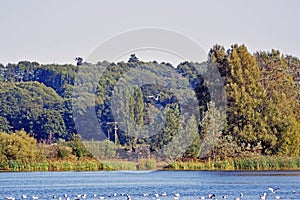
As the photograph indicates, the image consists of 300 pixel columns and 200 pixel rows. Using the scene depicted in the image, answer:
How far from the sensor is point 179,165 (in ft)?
195

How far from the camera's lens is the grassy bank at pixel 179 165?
5919cm

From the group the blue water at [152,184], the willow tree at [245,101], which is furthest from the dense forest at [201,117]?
the blue water at [152,184]

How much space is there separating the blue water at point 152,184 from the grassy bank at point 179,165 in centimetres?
178

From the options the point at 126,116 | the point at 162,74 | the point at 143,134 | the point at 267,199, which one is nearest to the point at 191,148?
the point at 143,134

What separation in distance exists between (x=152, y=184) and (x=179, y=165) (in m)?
12.7

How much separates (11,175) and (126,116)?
23646 millimetres

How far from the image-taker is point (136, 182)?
49000 millimetres

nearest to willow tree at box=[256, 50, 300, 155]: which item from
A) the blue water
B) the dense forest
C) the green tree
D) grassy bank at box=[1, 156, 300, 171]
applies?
the dense forest

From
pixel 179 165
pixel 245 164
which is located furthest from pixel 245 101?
pixel 179 165

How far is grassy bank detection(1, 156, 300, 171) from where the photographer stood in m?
59.2

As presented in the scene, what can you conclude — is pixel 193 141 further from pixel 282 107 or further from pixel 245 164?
pixel 282 107

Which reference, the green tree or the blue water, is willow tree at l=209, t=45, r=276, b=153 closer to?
the green tree

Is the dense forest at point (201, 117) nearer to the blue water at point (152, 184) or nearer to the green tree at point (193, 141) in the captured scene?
the green tree at point (193, 141)

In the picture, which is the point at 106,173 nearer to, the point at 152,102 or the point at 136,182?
the point at 136,182
